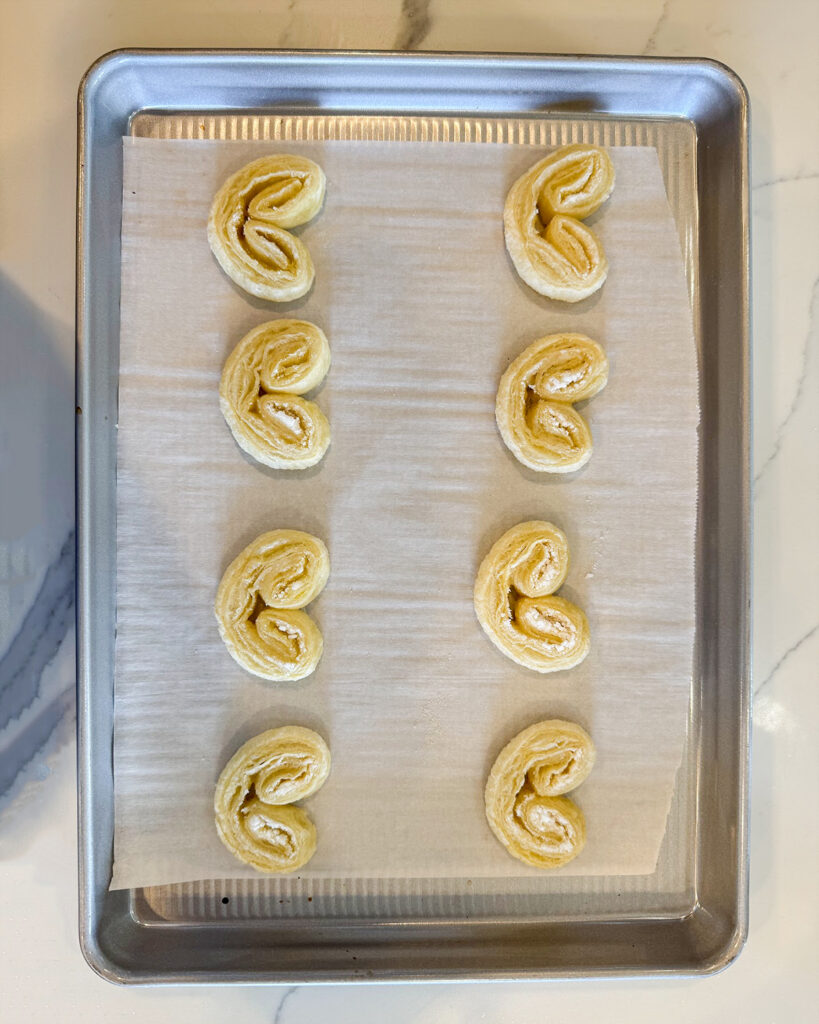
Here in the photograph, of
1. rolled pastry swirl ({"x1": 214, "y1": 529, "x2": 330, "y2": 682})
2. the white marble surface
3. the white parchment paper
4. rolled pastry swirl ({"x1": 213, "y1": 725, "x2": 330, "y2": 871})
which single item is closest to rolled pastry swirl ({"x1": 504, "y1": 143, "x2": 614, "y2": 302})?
the white parchment paper

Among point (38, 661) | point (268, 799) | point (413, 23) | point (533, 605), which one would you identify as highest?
point (413, 23)

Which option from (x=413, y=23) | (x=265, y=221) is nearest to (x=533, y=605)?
(x=265, y=221)

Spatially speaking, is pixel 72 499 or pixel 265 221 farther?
pixel 72 499

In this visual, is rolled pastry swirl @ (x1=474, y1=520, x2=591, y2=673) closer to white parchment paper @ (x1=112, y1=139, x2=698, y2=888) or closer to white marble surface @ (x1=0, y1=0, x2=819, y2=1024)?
white parchment paper @ (x1=112, y1=139, x2=698, y2=888)

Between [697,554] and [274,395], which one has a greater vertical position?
[274,395]

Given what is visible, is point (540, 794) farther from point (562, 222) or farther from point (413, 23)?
point (413, 23)

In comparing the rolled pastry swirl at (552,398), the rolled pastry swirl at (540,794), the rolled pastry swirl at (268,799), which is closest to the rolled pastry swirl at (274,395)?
the rolled pastry swirl at (552,398)

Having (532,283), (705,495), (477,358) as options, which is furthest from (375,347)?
(705,495)

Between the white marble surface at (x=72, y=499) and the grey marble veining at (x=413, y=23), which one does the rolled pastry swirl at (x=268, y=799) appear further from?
the grey marble veining at (x=413, y=23)
